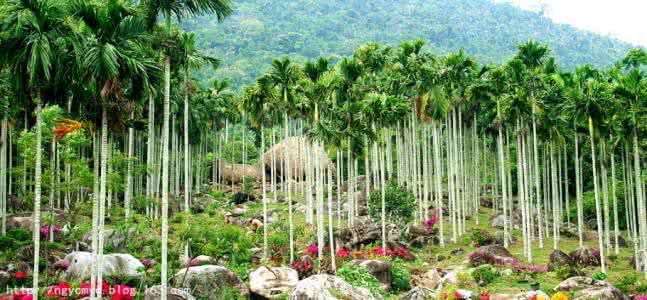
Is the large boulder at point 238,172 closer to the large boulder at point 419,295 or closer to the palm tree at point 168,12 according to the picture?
the large boulder at point 419,295

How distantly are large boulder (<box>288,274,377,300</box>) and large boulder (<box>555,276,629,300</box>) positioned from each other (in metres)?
9.28

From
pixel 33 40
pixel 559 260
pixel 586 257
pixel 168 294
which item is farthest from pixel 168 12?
pixel 586 257

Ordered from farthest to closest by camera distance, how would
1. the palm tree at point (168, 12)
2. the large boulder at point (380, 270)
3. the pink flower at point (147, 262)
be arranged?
1. the large boulder at point (380, 270)
2. the pink flower at point (147, 262)
3. the palm tree at point (168, 12)

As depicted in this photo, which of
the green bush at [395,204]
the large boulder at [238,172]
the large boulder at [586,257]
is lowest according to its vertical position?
the large boulder at [586,257]

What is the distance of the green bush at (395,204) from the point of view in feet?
130

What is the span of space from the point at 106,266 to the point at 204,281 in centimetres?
441

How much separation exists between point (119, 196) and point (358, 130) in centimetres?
2602

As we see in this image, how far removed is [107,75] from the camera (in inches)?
755

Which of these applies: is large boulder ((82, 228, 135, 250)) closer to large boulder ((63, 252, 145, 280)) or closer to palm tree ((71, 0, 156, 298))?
large boulder ((63, 252, 145, 280))

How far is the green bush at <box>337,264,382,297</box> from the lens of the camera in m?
25.9

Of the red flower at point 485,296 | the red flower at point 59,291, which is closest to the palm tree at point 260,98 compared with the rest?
the red flower at point 59,291

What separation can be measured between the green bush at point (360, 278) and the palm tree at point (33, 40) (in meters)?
13.1

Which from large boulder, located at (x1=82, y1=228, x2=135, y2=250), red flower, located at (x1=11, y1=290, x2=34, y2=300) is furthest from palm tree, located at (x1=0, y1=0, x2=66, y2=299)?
large boulder, located at (x1=82, y1=228, x2=135, y2=250)

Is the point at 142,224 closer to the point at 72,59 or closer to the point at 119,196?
Result: the point at 72,59
